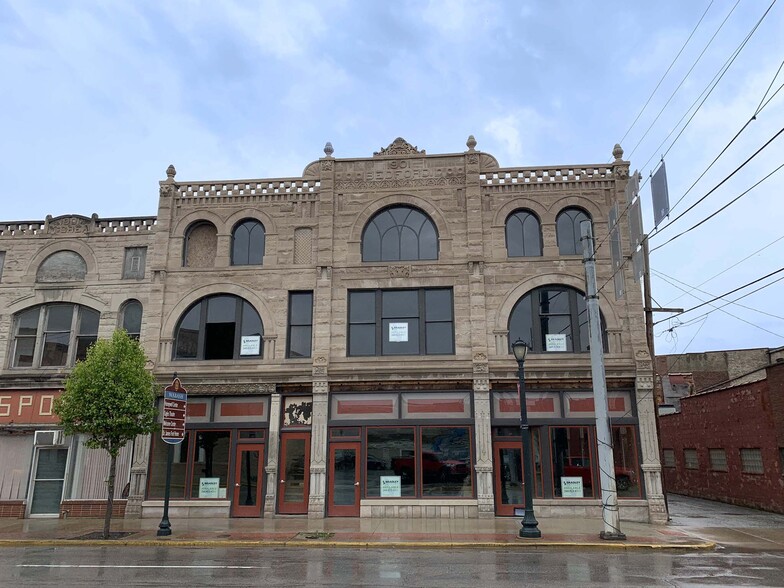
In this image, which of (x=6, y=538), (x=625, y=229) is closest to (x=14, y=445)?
(x=6, y=538)

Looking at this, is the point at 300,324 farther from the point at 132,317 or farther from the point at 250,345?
the point at 132,317

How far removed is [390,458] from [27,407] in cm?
1229

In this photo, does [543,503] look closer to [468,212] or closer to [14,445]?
[468,212]

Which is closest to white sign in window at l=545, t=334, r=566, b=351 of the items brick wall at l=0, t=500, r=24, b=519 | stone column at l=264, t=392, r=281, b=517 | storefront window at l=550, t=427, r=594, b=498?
storefront window at l=550, t=427, r=594, b=498

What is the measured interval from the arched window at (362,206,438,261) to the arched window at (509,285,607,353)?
356cm

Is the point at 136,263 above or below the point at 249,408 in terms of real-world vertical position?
above

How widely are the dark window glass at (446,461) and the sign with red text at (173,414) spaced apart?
286 inches

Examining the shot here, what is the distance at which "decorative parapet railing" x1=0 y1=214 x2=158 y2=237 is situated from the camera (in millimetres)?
22375

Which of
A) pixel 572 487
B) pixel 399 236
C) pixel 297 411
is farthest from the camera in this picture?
pixel 399 236

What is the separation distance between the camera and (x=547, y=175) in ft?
69.8

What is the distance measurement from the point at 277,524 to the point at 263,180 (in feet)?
38.2

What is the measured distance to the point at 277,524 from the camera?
58.1ft

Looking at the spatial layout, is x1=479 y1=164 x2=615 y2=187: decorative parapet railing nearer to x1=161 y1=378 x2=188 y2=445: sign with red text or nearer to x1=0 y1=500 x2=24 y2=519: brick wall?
x1=161 y1=378 x2=188 y2=445: sign with red text

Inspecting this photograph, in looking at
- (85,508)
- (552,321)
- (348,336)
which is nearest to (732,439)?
(552,321)
